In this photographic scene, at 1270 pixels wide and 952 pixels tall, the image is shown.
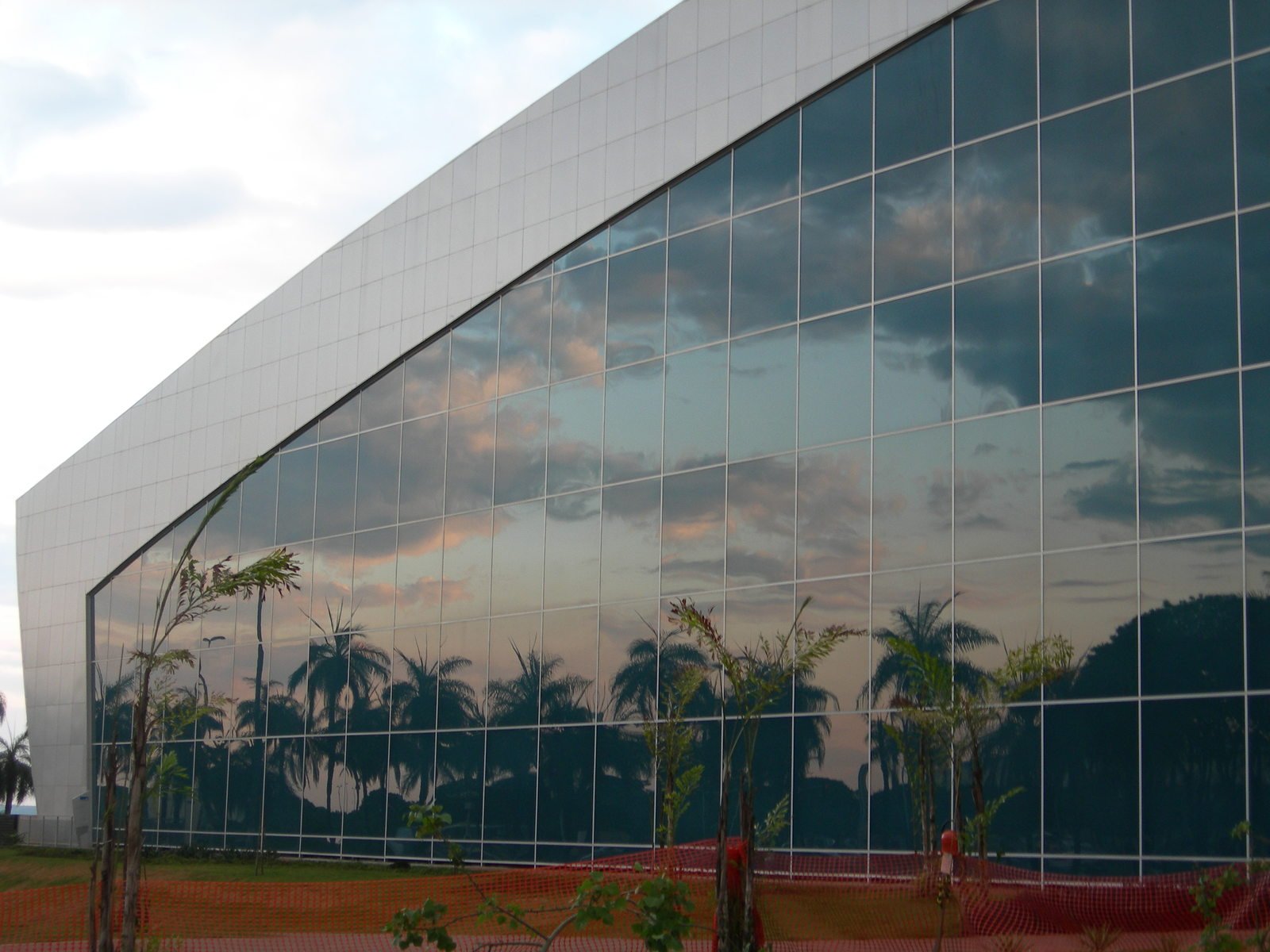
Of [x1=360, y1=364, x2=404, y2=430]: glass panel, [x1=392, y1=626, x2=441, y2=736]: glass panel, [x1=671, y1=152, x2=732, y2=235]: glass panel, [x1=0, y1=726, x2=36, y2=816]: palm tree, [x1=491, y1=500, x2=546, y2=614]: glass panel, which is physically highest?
[x1=671, y1=152, x2=732, y2=235]: glass panel

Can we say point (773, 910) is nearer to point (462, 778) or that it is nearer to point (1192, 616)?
point (1192, 616)

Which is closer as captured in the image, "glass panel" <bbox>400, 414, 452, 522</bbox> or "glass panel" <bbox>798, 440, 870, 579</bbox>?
"glass panel" <bbox>798, 440, 870, 579</bbox>

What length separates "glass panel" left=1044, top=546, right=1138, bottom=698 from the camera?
63.5 ft

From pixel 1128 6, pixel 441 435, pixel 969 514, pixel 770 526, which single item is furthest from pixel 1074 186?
pixel 441 435

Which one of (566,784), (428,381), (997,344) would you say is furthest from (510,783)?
(997,344)

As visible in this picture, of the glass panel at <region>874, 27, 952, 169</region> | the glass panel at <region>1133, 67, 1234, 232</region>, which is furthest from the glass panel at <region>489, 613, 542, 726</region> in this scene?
the glass panel at <region>1133, 67, 1234, 232</region>

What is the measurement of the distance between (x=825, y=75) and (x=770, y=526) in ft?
25.6

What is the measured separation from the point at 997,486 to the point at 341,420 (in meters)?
17.6

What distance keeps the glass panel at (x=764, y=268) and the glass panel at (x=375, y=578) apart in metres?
10.6

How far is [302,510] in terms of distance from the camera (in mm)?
34281

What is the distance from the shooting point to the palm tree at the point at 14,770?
81.6m

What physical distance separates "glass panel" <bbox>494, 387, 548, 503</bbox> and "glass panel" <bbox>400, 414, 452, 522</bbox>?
182cm

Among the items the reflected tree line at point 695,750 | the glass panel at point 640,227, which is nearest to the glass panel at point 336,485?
the reflected tree line at point 695,750

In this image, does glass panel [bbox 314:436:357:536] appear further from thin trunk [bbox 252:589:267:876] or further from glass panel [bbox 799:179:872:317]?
glass panel [bbox 799:179:872:317]
